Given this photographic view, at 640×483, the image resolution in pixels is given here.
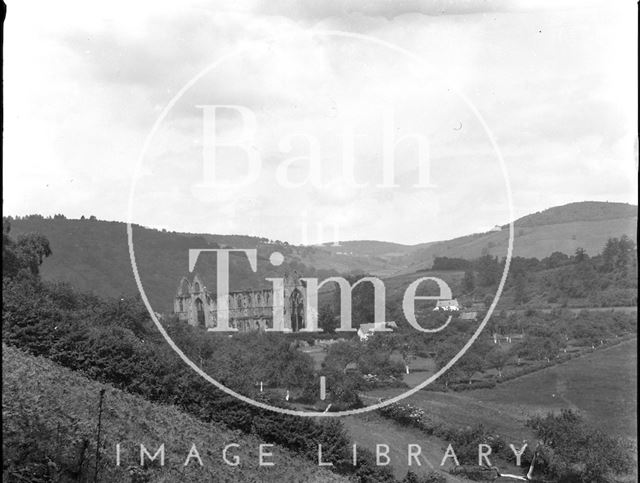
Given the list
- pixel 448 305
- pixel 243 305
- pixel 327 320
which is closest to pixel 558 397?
pixel 448 305

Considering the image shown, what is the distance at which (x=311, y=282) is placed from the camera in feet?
36.3

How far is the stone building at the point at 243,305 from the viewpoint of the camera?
11.5 meters

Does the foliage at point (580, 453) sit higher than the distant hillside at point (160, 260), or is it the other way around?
the distant hillside at point (160, 260)

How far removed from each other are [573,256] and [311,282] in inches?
262

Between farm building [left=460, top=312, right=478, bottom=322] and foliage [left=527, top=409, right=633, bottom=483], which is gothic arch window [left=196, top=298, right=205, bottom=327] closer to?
farm building [left=460, top=312, right=478, bottom=322]

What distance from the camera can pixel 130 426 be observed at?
31.3 feet

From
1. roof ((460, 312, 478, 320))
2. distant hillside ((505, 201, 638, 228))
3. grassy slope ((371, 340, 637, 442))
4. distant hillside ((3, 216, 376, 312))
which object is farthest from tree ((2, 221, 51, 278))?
distant hillside ((505, 201, 638, 228))

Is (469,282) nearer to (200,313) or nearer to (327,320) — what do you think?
(327,320)

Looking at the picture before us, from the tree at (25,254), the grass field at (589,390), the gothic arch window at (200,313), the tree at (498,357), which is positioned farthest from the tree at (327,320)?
the tree at (25,254)

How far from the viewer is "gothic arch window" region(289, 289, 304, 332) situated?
37.6 ft

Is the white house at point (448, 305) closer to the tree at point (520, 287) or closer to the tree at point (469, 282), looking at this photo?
the tree at point (469, 282)

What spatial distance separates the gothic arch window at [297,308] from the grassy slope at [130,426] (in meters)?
2.10

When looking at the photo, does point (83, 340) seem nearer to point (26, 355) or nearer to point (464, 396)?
point (26, 355)

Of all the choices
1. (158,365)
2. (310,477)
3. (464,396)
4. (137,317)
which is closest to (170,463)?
(310,477)
